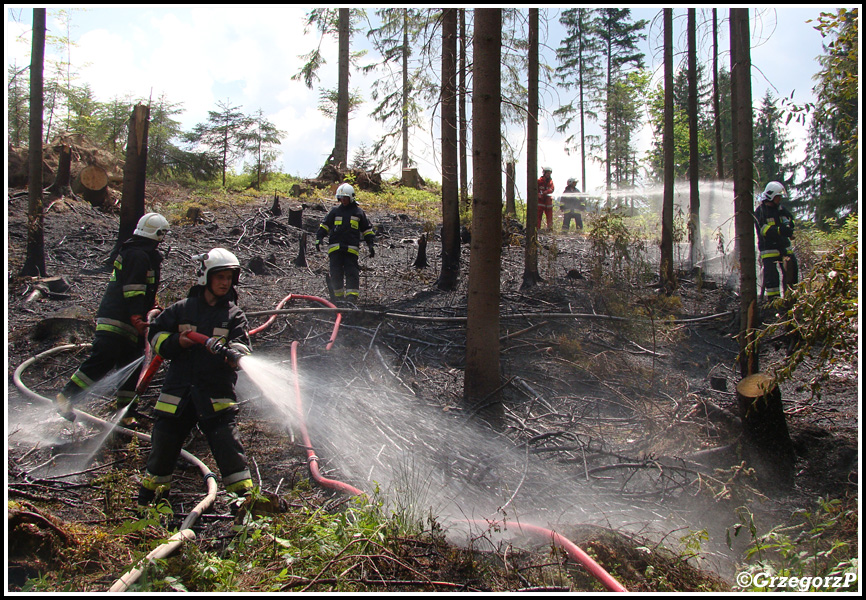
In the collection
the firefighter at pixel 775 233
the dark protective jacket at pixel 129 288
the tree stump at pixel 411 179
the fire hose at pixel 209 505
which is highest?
the tree stump at pixel 411 179

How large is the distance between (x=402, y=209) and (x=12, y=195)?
34.2ft

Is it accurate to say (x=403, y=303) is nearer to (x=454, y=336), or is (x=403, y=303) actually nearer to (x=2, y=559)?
(x=454, y=336)

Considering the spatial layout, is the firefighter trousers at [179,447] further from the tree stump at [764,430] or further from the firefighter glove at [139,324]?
the tree stump at [764,430]

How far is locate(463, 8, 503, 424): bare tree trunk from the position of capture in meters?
5.54

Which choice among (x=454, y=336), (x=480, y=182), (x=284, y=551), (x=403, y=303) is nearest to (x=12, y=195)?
(x=403, y=303)

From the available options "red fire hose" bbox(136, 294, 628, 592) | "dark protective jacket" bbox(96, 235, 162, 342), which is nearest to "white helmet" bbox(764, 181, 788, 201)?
"red fire hose" bbox(136, 294, 628, 592)

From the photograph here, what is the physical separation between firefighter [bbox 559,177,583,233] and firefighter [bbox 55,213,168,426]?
52.1 ft

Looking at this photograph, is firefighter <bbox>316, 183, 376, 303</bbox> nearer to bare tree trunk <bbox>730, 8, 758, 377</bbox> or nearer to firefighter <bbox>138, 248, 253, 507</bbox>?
firefighter <bbox>138, 248, 253, 507</bbox>

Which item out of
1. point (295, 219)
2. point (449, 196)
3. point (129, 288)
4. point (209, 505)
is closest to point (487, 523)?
point (209, 505)

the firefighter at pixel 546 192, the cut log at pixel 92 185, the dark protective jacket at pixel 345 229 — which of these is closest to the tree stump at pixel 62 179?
the cut log at pixel 92 185

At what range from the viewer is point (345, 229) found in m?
8.41

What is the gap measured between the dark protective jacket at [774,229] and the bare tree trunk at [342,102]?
15096 mm

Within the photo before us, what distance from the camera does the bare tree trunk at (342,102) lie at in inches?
790

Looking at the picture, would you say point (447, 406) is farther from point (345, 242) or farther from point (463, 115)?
point (463, 115)
